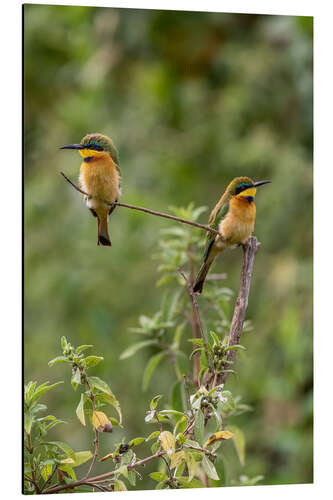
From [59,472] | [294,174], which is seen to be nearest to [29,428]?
[59,472]

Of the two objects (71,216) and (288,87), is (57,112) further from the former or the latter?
(288,87)

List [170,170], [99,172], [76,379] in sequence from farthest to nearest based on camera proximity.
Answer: [170,170] < [99,172] < [76,379]

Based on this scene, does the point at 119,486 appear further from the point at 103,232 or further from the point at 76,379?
the point at 103,232

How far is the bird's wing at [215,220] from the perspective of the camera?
143 centimetres

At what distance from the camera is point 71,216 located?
2.19 m

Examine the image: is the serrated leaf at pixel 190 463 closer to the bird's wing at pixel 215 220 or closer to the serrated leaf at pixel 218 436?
the serrated leaf at pixel 218 436

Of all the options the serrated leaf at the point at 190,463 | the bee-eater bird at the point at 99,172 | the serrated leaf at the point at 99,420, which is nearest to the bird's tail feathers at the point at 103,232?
the bee-eater bird at the point at 99,172

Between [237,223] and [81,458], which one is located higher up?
[237,223]

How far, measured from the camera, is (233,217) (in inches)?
55.8

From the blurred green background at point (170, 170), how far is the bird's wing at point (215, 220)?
1.88 feet

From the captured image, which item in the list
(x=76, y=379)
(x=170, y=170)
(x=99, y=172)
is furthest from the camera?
(x=170, y=170)

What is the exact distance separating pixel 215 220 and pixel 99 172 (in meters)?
0.27

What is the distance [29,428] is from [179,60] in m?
1.87

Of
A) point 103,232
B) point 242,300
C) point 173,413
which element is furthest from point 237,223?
point 173,413
